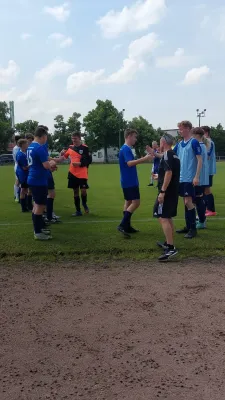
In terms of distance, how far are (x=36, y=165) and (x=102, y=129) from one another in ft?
273

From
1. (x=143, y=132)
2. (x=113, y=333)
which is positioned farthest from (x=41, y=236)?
(x=143, y=132)

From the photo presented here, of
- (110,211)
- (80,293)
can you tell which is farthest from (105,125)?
(80,293)

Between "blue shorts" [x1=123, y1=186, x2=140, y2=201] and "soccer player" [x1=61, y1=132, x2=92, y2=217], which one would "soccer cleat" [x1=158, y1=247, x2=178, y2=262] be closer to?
"blue shorts" [x1=123, y1=186, x2=140, y2=201]

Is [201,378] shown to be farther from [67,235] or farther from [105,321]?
[67,235]

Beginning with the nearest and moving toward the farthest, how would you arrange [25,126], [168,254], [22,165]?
[168,254] < [22,165] < [25,126]

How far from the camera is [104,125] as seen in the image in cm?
8850

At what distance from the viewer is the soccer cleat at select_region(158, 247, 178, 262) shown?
5934mm

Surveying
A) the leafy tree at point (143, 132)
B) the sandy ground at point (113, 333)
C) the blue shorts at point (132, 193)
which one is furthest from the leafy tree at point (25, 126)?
the sandy ground at point (113, 333)

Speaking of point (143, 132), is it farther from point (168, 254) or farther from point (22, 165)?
point (168, 254)

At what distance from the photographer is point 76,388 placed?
108 inches

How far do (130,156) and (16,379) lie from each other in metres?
5.01

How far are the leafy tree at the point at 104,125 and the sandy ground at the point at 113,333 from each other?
273 ft

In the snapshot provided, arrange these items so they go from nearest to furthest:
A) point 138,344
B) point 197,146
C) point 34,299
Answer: point 138,344
point 34,299
point 197,146

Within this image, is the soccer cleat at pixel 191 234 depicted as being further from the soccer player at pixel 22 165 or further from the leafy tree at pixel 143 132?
the leafy tree at pixel 143 132
